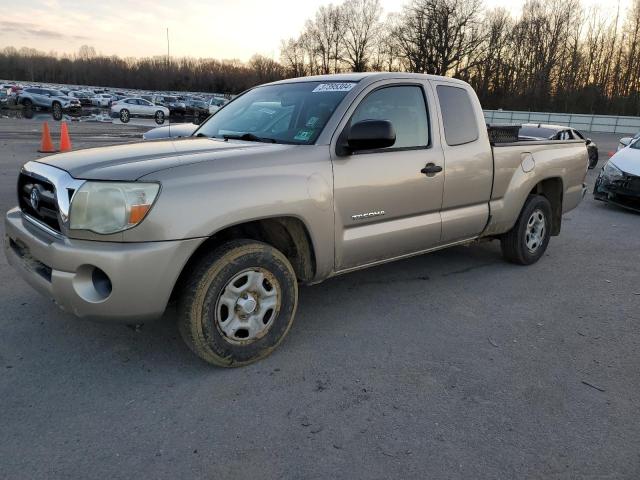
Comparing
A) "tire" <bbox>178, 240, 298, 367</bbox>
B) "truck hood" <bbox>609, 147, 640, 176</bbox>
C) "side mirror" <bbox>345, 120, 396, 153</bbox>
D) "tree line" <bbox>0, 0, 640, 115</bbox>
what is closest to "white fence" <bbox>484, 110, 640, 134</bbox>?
"tree line" <bbox>0, 0, 640, 115</bbox>

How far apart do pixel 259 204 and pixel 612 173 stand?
27.6 ft

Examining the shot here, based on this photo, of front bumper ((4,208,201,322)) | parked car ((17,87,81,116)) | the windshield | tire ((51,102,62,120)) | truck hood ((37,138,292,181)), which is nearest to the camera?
front bumper ((4,208,201,322))

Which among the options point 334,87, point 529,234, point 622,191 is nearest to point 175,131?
point 334,87

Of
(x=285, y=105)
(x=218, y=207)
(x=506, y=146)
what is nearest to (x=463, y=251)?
(x=506, y=146)

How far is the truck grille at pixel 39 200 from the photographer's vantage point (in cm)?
297

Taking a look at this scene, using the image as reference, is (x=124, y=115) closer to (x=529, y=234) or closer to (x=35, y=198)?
(x=529, y=234)

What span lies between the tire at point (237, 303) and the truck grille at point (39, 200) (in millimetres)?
875

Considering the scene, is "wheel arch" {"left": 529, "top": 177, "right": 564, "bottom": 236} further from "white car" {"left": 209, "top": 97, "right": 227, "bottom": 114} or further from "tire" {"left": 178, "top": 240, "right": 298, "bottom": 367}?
"white car" {"left": 209, "top": 97, "right": 227, "bottom": 114}

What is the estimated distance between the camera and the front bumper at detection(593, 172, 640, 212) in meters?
8.74

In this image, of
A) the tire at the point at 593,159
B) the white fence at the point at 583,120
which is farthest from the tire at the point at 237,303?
the white fence at the point at 583,120

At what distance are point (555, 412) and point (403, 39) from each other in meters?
73.7

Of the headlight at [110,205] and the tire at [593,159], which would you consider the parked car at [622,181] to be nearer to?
the tire at [593,159]

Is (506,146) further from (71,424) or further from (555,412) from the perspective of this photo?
(71,424)

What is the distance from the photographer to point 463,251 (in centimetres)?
617
